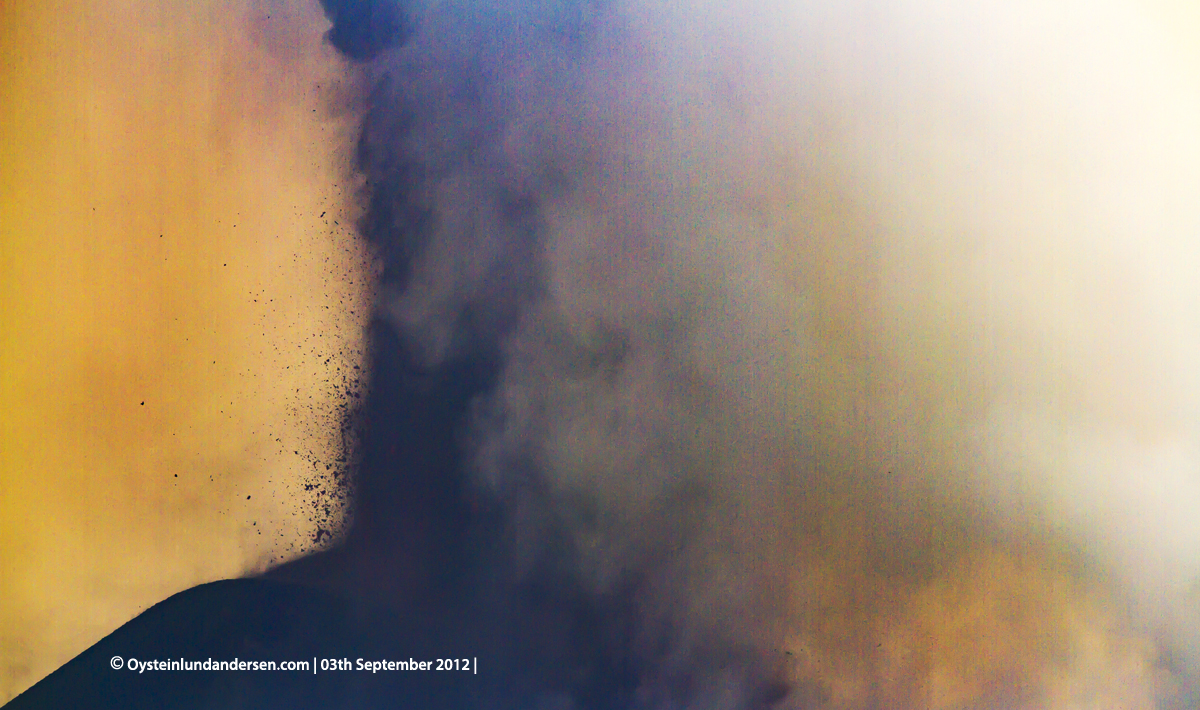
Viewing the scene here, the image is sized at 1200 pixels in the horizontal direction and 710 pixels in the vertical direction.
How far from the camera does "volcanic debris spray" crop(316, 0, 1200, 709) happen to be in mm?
1682

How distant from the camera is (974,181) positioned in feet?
5.55

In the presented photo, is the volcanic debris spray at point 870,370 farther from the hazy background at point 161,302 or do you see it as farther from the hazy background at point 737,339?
the hazy background at point 161,302

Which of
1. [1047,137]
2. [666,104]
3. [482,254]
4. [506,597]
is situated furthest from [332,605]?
[1047,137]

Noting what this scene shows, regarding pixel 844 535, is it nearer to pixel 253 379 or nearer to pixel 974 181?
pixel 974 181

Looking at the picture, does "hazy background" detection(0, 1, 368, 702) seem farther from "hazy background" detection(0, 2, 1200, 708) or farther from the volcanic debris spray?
the volcanic debris spray

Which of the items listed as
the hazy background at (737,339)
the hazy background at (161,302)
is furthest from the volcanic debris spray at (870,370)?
the hazy background at (161,302)

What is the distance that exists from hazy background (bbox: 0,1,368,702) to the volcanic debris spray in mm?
294

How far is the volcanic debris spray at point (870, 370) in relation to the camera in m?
1.68

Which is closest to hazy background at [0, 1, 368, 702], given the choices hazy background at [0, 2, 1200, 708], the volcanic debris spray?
hazy background at [0, 2, 1200, 708]

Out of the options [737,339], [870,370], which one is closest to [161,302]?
[737,339]

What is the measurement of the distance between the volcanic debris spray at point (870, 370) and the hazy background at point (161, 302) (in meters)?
0.29

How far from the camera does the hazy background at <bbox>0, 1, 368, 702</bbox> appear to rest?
66.8 inches

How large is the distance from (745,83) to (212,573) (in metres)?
1.91

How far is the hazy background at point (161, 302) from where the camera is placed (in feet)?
5.57
